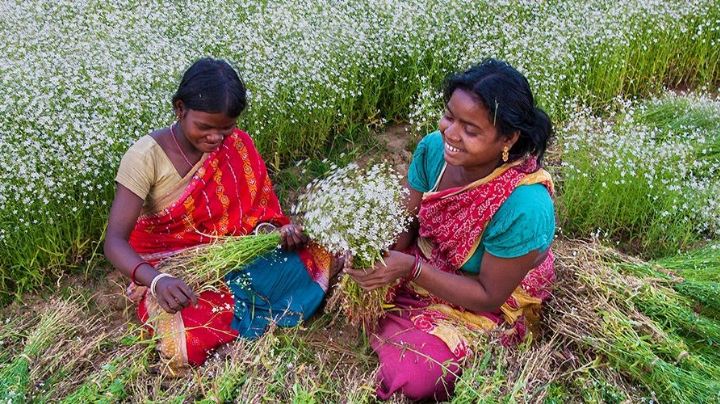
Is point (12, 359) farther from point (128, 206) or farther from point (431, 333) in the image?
point (431, 333)

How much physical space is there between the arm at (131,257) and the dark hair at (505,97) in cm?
131

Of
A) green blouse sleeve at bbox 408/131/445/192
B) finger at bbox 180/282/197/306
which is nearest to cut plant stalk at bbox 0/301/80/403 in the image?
finger at bbox 180/282/197/306

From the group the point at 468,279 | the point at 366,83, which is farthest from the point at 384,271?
the point at 366,83

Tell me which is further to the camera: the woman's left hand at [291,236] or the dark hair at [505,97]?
the woman's left hand at [291,236]

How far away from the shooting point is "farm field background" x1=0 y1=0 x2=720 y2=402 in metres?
2.80

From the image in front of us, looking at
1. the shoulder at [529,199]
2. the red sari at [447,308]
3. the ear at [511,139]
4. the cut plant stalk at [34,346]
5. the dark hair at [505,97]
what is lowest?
the cut plant stalk at [34,346]

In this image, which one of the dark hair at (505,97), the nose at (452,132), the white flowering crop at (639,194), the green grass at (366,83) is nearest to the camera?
the dark hair at (505,97)

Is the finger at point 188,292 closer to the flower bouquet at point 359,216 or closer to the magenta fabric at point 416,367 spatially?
the flower bouquet at point 359,216

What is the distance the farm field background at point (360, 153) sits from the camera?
2799 mm

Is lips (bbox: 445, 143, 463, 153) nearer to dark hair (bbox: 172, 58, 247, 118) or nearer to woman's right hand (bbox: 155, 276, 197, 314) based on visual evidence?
dark hair (bbox: 172, 58, 247, 118)

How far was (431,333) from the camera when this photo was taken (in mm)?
2830

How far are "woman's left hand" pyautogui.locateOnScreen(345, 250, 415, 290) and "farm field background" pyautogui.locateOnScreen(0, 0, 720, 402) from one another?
0.45 m

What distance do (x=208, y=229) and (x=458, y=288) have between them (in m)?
1.19

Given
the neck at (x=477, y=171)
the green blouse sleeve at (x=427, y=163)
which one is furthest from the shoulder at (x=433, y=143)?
the neck at (x=477, y=171)
